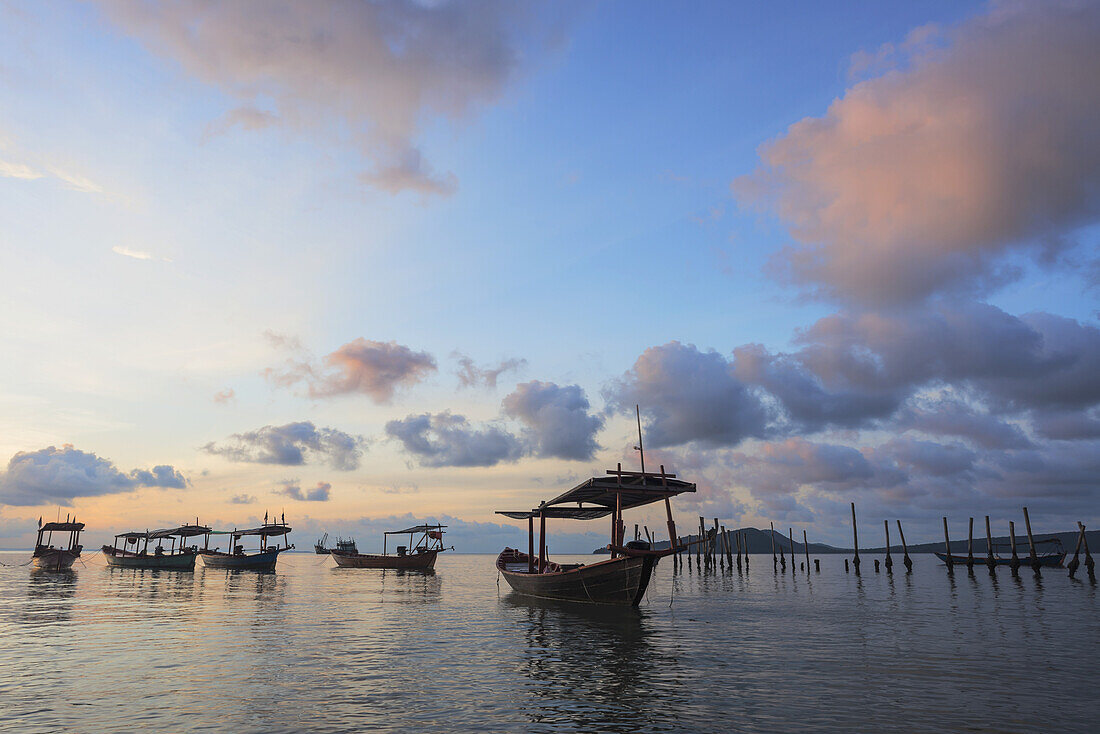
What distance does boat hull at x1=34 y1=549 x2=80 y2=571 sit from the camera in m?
82.2

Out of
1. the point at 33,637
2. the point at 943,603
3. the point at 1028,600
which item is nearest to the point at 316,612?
the point at 33,637

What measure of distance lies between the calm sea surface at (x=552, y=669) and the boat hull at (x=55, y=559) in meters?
59.2

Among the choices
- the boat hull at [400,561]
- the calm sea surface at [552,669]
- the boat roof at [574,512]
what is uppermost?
the boat roof at [574,512]

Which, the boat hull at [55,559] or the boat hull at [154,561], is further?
the boat hull at [55,559]

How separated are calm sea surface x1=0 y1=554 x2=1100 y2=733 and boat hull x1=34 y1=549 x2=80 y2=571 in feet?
194

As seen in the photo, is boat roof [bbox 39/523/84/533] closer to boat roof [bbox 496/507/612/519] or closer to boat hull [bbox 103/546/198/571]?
boat hull [bbox 103/546/198/571]

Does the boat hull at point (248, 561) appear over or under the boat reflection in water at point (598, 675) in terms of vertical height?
under

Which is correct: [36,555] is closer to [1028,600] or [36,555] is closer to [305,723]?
[305,723]

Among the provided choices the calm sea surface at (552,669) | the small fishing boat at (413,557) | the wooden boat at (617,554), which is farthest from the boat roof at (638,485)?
the small fishing boat at (413,557)

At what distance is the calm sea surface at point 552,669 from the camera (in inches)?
513

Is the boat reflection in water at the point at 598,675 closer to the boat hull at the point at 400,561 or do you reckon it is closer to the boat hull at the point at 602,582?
the boat hull at the point at 602,582

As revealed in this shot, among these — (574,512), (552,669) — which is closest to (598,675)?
(552,669)

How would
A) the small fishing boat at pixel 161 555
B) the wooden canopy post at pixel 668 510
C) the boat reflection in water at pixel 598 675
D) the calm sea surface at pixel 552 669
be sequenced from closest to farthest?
1. the calm sea surface at pixel 552 669
2. the boat reflection in water at pixel 598 675
3. the wooden canopy post at pixel 668 510
4. the small fishing boat at pixel 161 555

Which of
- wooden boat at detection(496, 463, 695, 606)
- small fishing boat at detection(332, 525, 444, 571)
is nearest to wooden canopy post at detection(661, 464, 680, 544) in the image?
wooden boat at detection(496, 463, 695, 606)
